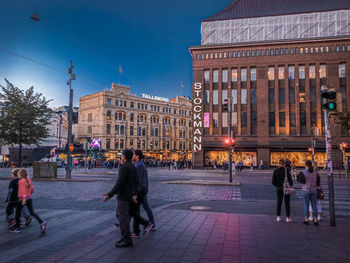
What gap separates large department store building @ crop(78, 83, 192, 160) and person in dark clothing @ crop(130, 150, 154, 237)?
57.6 metres

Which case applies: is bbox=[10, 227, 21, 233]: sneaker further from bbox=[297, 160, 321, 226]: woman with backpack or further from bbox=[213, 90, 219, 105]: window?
bbox=[213, 90, 219, 105]: window

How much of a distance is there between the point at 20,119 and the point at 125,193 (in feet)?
72.6

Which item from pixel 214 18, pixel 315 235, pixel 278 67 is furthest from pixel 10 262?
pixel 214 18

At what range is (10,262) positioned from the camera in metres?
4.62

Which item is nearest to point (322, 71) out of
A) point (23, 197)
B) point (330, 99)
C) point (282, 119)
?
point (282, 119)

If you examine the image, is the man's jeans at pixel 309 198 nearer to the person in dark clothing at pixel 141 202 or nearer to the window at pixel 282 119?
the person in dark clothing at pixel 141 202

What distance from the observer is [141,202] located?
Result: 22.5 ft

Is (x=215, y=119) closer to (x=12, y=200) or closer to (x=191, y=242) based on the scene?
(x=12, y=200)

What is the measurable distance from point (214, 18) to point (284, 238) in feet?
162

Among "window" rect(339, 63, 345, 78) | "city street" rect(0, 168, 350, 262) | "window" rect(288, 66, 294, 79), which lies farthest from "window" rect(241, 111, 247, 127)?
"city street" rect(0, 168, 350, 262)

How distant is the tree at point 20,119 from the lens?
2416cm

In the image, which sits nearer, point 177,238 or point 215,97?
point 177,238

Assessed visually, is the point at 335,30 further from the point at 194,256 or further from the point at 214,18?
the point at 194,256

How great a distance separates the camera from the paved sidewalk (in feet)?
15.8
